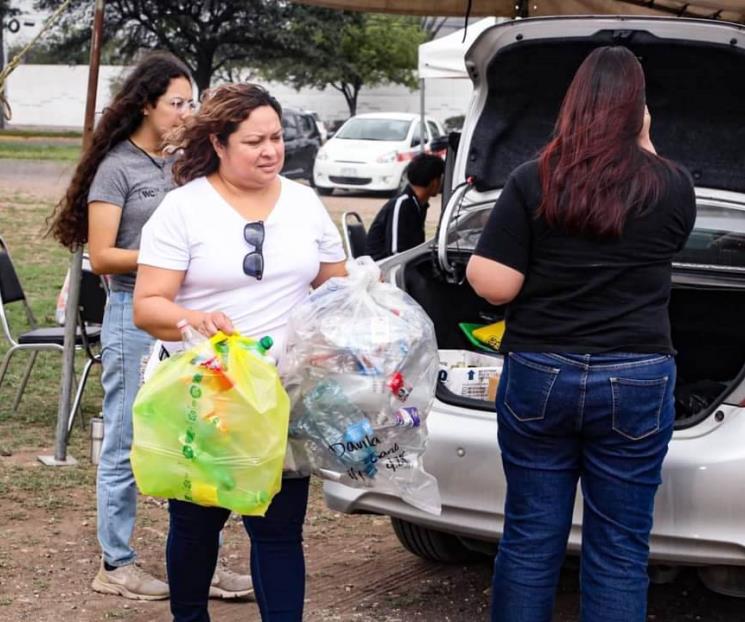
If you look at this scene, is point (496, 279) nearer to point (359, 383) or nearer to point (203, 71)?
point (359, 383)

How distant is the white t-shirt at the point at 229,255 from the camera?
333 centimetres

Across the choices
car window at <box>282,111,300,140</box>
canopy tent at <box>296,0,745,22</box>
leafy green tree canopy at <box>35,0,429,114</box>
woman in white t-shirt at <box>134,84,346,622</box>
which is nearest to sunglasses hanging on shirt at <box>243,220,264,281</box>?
woman in white t-shirt at <box>134,84,346,622</box>

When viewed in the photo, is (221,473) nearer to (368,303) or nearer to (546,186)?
(368,303)

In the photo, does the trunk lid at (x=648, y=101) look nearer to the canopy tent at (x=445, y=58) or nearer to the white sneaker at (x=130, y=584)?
the white sneaker at (x=130, y=584)

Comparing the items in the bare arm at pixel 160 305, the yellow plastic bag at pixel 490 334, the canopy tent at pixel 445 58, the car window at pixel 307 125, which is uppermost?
the canopy tent at pixel 445 58

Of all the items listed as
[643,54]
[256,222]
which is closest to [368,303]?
[256,222]

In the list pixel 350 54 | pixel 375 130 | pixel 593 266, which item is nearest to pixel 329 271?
pixel 593 266

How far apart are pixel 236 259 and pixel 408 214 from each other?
13.7 ft

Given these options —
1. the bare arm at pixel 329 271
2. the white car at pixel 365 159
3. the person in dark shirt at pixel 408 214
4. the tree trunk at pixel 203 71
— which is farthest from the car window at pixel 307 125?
the bare arm at pixel 329 271

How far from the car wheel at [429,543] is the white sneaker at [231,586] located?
1.78 feet

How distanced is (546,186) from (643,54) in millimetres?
1810

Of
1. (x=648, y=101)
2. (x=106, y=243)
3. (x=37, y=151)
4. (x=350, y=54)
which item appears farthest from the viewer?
(x=350, y=54)

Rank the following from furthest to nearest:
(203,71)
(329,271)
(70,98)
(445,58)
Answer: (70,98) → (203,71) → (445,58) → (329,271)

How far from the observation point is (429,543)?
14.8ft
